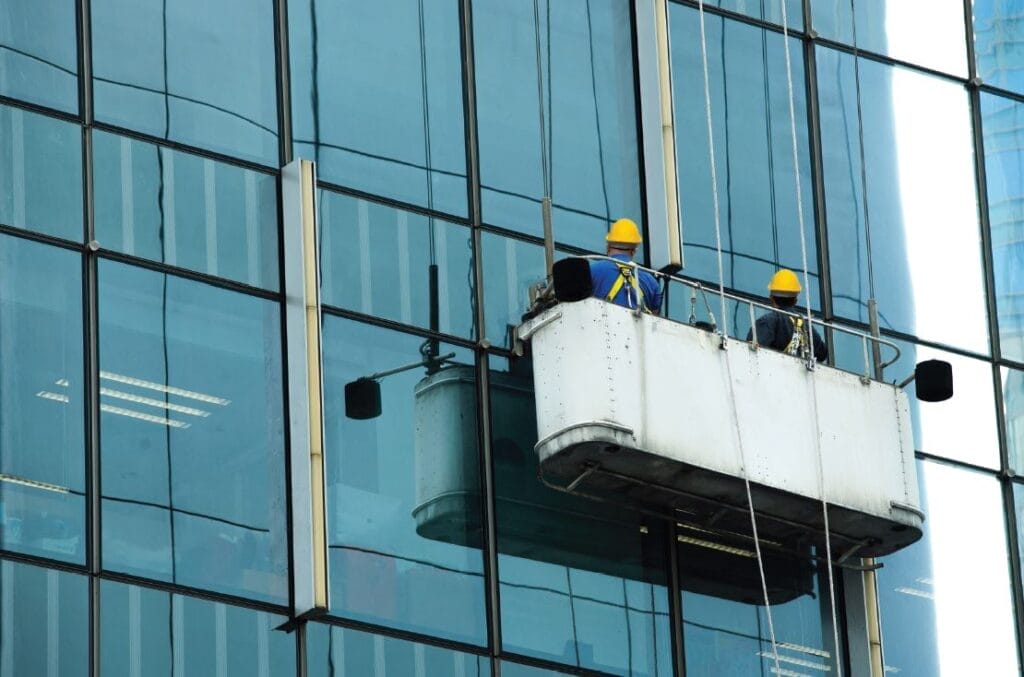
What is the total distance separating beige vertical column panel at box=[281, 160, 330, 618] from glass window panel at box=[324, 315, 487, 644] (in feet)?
1.33

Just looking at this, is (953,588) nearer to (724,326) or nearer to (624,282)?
(724,326)

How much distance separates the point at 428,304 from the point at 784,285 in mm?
3859

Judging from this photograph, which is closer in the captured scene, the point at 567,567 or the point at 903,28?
the point at 567,567

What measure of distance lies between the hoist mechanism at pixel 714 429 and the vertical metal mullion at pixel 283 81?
8.82 feet

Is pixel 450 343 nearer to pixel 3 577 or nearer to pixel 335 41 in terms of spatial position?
pixel 335 41

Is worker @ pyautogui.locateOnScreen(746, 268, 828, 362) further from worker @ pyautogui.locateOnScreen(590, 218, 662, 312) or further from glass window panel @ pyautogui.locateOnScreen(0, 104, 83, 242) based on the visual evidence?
glass window panel @ pyautogui.locateOnScreen(0, 104, 83, 242)

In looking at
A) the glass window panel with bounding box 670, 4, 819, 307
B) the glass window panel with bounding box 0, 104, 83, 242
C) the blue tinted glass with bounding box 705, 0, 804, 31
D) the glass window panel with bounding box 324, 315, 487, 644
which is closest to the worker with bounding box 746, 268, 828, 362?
the glass window panel with bounding box 670, 4, 819, 307

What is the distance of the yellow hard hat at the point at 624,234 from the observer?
2488cm

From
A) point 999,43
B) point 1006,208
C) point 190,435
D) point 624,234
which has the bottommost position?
point 190,435

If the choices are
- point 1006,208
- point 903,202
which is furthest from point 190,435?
point 1006,208

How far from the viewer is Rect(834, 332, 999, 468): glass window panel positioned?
27.4 metres

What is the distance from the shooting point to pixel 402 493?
23.7 meters

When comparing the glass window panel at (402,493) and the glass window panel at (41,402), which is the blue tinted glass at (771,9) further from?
the glass window panel at (41,402)

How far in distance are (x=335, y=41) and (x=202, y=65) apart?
1507 mm
